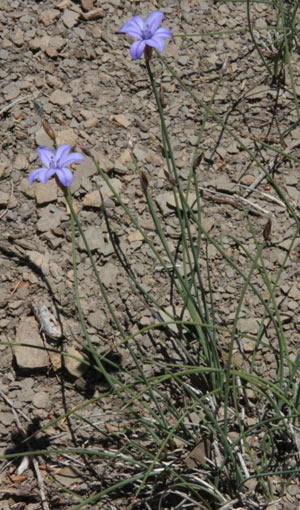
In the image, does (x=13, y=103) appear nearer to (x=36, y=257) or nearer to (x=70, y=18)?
(x=70, y=18)

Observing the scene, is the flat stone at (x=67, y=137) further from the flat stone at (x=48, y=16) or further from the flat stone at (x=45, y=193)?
the flat stone at (x=48, y=16)

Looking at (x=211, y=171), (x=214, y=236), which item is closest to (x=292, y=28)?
(x=211, y=171)

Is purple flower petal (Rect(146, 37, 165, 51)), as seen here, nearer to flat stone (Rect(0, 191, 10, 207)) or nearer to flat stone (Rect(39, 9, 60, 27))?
flat stone (Rect(0, 191, 10, 207))

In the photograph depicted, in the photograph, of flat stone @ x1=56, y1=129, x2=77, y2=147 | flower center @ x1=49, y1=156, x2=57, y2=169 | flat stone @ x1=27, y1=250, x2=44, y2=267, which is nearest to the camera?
flower center @ x1=49, y1=156, x2=57, y2=169

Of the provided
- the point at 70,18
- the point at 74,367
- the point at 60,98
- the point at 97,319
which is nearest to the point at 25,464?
the point at 74,367

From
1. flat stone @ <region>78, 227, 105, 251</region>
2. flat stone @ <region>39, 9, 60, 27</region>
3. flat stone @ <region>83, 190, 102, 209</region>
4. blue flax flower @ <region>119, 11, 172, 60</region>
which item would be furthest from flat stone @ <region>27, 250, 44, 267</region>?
flat stone @ <region>39, 9, 60, 27</region>

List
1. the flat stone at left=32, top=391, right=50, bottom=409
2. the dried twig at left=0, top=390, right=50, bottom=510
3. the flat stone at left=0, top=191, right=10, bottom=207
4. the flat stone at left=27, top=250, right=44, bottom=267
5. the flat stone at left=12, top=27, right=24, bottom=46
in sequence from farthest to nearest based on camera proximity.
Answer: the flat stone at left=12, top=27, right=24, bottom=46
the flat stone at left=0, top=191, right=10, bottom=207
the flat stone at left=27, top=250, right=44, bottom=267
the flat stone at left=32, top=391, right=50, bottom=409
the dried twig at left=0, top=390, right=50, bottom=510

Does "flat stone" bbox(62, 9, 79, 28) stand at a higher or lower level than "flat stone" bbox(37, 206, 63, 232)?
higher
